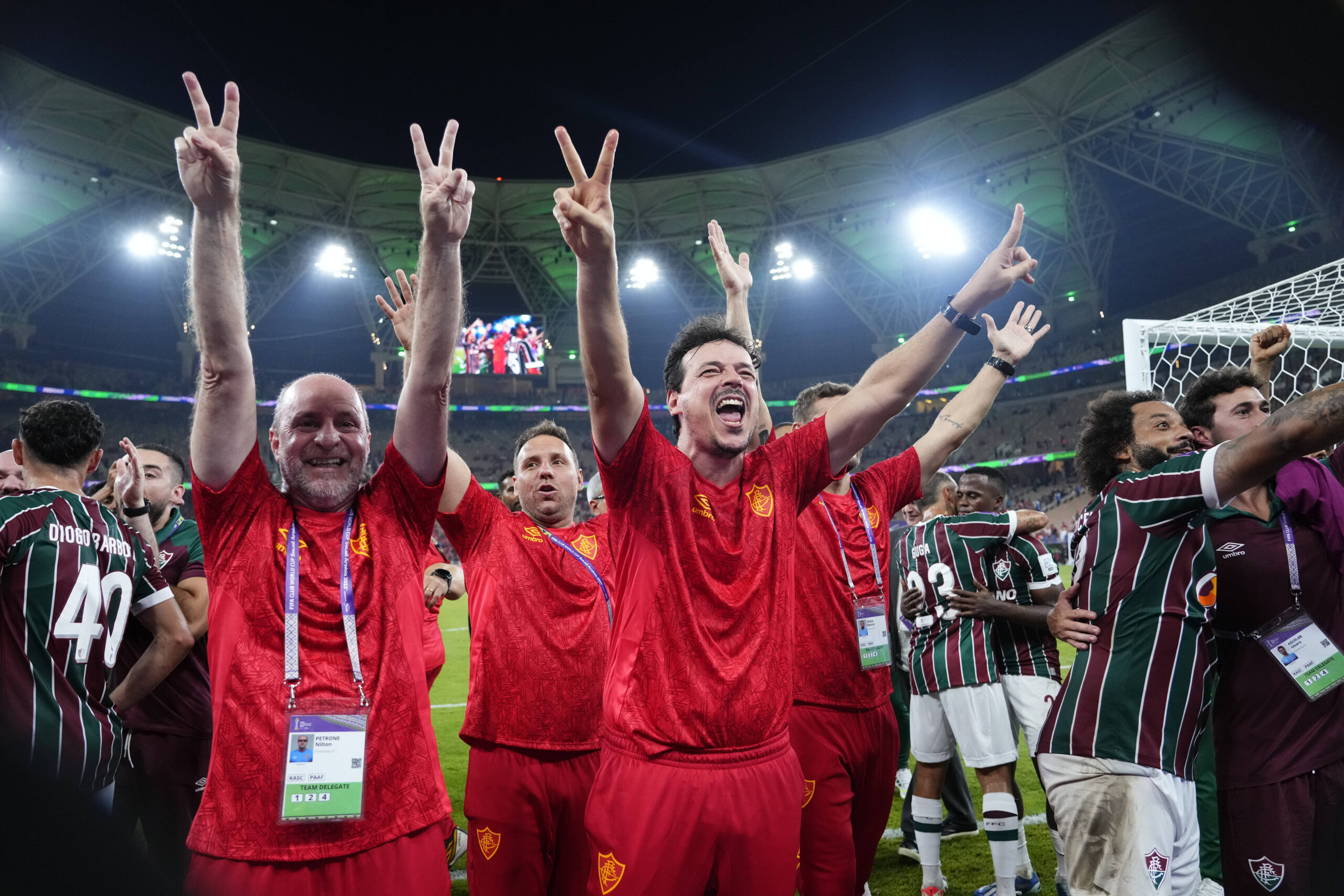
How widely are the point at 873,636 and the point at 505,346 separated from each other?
132 ft

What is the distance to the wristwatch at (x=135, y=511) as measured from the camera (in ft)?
12.6

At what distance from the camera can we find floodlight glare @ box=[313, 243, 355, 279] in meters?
32.3

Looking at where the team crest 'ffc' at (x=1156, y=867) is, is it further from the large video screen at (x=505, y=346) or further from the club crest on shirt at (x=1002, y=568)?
the large video screen at (x=505, y=346)

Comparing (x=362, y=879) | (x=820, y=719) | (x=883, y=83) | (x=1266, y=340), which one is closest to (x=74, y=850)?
(x=362, y=879)

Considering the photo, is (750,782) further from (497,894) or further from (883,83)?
(883,83)

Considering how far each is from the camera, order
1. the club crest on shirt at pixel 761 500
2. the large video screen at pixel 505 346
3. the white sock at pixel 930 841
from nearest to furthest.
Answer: the club crest on shirt at pixel 761 500
the white sock at pixel 930 841
the large video screen at pixel 505 346

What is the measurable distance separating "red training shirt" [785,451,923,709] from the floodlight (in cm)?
3479

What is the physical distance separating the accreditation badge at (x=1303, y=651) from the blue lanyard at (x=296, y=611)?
3.01m

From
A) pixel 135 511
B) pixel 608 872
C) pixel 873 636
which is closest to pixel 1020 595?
pixel 873 636

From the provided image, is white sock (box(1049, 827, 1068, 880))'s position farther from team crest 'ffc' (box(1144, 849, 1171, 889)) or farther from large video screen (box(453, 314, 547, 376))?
large video screen (box(453, 314, 547, 376))

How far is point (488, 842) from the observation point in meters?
3.10

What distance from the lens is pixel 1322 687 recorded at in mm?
2744

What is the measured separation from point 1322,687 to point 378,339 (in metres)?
41.8

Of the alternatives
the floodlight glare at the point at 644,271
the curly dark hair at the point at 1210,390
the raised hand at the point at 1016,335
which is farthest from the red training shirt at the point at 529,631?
the floodlight glare at the point at 644,271
